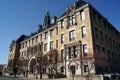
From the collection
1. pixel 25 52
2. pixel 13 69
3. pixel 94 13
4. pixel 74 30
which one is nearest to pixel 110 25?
pixel 94 13

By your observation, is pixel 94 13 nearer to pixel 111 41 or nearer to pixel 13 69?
pixel 111 41

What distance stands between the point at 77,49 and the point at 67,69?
5.32 m

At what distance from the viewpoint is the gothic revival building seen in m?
30.0

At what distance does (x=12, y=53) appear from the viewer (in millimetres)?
65062

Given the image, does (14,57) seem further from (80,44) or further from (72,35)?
(80,44)

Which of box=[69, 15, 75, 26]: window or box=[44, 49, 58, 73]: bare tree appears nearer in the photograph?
box=[69, 15, 75, 26]: window

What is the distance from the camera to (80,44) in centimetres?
3162

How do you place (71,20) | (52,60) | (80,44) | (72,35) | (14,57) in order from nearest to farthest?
(80,44), (72,35), (71,20), (52,60), (14,57)

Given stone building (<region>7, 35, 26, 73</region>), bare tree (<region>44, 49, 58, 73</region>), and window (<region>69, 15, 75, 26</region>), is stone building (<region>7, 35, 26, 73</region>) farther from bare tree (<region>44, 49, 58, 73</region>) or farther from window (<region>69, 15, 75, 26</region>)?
window (<region>69, 15, 75, 26</region>)

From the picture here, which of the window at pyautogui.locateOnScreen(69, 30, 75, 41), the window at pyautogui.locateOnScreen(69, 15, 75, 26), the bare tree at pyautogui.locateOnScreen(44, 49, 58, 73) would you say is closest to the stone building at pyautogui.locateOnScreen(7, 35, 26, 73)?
the bare tree at pyautogui.locateOnScreen(44, 49, 58, 73)

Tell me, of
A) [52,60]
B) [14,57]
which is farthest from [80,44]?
[14,57]

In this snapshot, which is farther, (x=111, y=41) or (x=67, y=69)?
(x=111, y=41)

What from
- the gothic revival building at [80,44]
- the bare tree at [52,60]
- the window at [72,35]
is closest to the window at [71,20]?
the gothic revival building at [80,44]

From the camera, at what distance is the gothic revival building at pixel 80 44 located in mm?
30033
